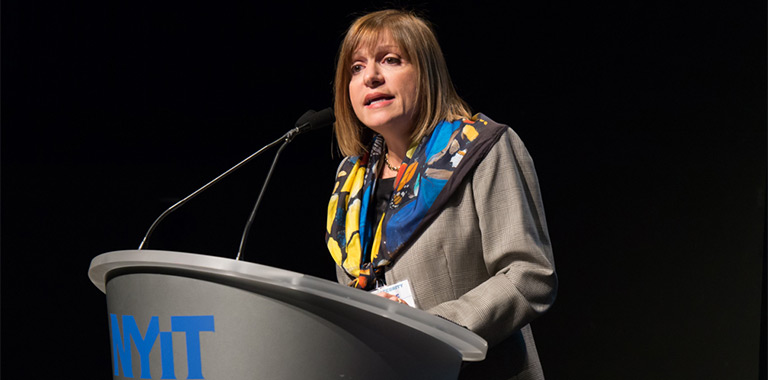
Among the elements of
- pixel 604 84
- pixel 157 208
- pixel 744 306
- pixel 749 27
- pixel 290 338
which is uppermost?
pixel 749 27

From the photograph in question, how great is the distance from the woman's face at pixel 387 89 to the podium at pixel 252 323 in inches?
24.2

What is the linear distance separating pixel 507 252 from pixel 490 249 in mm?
39

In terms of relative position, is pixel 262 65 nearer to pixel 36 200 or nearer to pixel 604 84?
pixel 36 200

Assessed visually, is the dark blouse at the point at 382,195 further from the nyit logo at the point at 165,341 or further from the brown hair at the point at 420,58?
the nyit logo at the point at 165,341

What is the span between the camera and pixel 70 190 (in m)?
2.20

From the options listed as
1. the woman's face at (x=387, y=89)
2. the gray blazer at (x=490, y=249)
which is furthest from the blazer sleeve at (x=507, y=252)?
the woman's face at (x=387, y=89)

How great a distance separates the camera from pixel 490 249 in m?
1.13

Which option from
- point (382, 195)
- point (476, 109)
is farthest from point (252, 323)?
point (476, 109)

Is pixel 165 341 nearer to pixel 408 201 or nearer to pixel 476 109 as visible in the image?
pixel 408 201

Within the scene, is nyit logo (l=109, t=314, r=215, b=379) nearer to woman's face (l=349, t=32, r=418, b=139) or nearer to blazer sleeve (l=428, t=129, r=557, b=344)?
blazer sleeve (l=428, t=129, r=557, b=344)

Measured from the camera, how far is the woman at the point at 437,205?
109 centimetres

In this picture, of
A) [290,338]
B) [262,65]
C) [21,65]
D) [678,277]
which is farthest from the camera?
[262,65]

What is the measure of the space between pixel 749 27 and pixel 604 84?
491 millimetres

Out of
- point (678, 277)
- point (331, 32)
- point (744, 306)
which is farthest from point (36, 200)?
point (744, 306)
